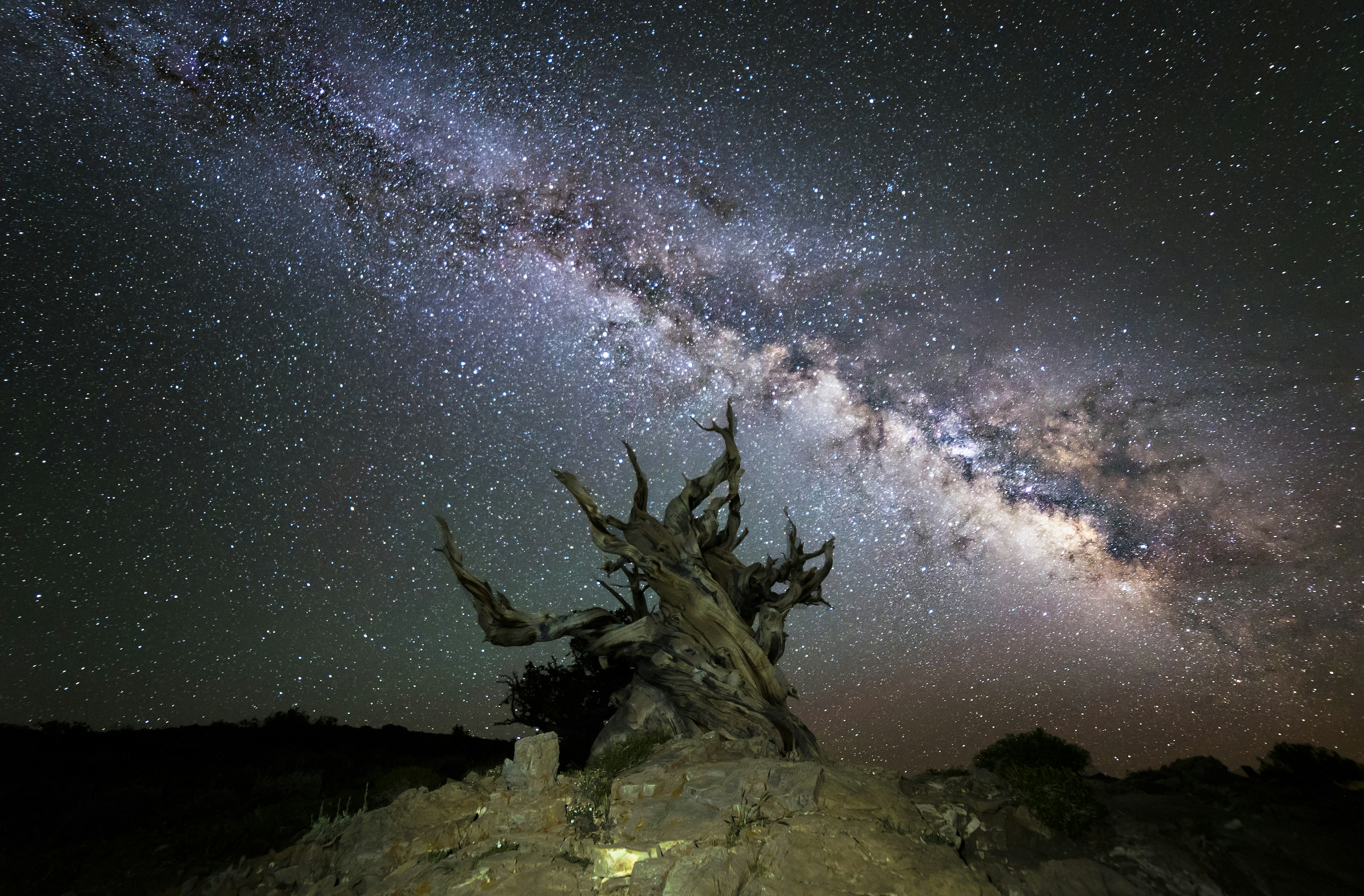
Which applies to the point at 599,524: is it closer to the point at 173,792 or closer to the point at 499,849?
the point at 499,849

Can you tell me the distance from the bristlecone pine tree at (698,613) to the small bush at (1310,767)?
8213mm

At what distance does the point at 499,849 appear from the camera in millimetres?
6730

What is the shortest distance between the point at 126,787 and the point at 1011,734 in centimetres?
2000

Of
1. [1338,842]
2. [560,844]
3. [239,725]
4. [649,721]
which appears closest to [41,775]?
[239,725]

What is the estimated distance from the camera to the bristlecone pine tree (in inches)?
454

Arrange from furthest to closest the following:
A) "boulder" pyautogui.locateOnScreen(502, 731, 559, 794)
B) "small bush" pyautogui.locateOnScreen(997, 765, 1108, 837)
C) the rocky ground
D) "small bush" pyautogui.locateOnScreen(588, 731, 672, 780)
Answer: "small bush" pyautogui.locateOnScreen(588, 731, 672, 780) → "boulder" pyautogui.locateOnScreen(502, 731, 559, 794) → "small bush" pyautogui.locateOnScreen(997, 765, 1108, 837) → the rocky ground

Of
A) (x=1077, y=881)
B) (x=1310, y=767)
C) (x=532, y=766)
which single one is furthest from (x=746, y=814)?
(x=1310, y=767)

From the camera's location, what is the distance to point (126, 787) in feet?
43.4

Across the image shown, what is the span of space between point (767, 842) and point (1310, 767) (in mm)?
11357

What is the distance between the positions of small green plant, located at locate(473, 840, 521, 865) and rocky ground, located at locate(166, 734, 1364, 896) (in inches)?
1.0

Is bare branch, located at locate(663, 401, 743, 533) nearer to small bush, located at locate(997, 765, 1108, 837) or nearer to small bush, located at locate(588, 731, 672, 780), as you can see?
small bush, located at locate(588, 731, 672, 780)

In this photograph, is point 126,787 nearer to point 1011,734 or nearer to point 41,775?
point 41,775

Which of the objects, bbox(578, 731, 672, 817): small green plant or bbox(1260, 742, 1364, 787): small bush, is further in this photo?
bbox(1260, 742, 1364, 787): small bush

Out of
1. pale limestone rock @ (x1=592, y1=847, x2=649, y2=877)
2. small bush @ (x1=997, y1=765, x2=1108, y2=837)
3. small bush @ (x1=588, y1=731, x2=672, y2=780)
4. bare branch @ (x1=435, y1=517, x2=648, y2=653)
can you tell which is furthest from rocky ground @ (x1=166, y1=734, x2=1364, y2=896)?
bare branch @ (x1=435, y1=517, x2=648, y2=653)
